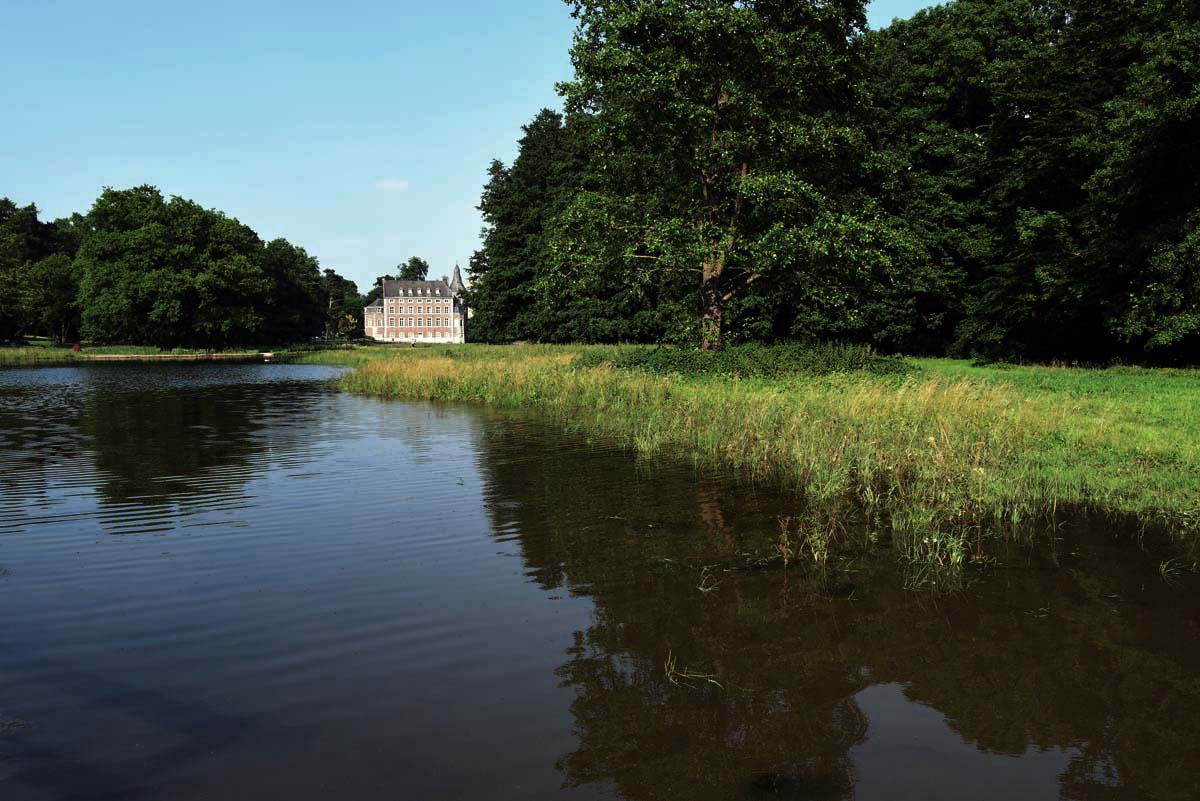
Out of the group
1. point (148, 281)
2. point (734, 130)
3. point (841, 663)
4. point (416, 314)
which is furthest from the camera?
point (416, 314)

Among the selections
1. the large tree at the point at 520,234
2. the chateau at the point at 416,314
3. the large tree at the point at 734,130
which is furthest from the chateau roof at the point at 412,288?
the large tree at the point at 734,130

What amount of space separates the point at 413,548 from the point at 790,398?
36.8 ft

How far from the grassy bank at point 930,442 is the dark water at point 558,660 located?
106 cm

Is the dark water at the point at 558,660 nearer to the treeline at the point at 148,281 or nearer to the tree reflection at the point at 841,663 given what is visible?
the tree reflection at the point at 841,663

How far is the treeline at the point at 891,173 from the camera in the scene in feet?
85.6

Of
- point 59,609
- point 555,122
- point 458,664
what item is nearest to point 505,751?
point 458,664

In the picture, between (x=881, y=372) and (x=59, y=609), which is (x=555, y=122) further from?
(x=59, y=609)

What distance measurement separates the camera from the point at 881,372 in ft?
80.2

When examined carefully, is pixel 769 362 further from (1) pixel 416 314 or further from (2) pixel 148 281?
(1) pixel 416 314

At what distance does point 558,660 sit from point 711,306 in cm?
2399

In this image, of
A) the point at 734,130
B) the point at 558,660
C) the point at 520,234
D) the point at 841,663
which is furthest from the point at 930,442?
the point at 520,234

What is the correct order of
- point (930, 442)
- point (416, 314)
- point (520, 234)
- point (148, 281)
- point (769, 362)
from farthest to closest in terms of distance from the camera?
point (416, 314), point (520, 234), point (148, 281), point (769, 362), point (930, 442)

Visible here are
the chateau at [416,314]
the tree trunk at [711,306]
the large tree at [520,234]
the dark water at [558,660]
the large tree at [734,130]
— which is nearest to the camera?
the dark water at [558,660]

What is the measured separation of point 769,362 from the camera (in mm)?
24266
